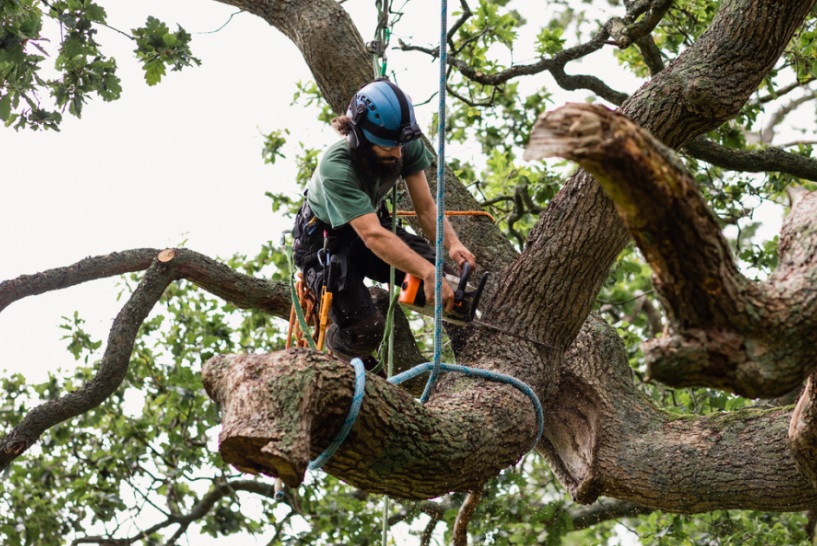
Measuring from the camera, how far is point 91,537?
24.2ft

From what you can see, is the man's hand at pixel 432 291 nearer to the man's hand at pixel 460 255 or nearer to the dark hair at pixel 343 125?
the man's hand at pixel 460 255

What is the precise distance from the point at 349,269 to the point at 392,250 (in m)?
0.47

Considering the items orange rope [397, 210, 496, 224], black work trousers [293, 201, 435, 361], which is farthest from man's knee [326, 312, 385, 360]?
orange rope [397, 210, 496, 224]

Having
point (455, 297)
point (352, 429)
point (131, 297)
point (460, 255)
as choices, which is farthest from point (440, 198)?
point (131, 297)

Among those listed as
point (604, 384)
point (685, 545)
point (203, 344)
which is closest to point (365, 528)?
point (203, 344)

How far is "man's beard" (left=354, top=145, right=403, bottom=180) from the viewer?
420 cm

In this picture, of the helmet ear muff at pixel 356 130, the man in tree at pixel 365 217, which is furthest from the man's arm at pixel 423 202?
the helmet ear muff at pixel 356 130

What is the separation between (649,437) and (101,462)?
4.51 metres

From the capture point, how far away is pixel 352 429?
293 centimetres

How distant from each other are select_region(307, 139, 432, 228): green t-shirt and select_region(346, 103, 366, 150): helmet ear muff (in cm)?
6

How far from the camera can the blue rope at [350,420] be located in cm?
288

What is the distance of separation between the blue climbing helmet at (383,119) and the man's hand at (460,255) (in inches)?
20.5

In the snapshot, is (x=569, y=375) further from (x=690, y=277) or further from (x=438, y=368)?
(x=690, y=277)

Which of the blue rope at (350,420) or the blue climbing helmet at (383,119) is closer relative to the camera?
the blue rope at (350,420)
